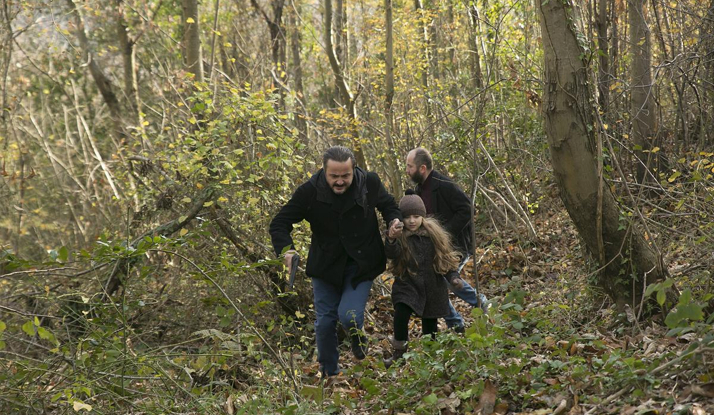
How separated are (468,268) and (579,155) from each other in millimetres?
4580

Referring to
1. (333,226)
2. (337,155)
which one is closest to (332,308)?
(333,226)

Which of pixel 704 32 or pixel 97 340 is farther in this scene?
pixel 704 32

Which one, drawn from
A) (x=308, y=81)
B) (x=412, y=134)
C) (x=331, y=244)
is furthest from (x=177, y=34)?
(x=331, y=244)

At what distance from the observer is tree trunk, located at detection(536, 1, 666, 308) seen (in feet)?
17.8

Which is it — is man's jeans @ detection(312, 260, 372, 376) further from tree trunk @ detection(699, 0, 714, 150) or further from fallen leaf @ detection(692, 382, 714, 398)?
tree trunk @ detection(699, 0, 714, 150)

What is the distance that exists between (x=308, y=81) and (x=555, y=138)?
1907 centimetres

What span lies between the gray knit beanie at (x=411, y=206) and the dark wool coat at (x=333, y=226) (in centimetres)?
38

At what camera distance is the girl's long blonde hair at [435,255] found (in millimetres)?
5977

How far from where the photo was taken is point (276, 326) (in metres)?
7.54

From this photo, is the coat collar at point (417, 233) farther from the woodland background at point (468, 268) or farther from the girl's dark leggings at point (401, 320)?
the woodland background at point (468, 268)

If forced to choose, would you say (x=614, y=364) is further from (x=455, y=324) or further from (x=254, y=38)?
(x=254, y=38)

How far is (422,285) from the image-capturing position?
6012 mm

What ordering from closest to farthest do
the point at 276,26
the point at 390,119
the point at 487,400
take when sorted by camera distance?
1. the point at 487,400
2. the point at 390,119
3. the point at 276,26

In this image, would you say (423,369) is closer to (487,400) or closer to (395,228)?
(487,400)
